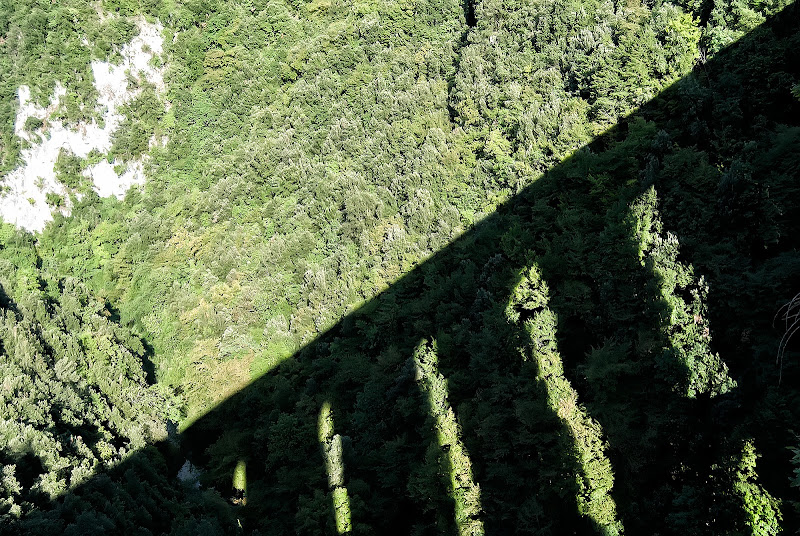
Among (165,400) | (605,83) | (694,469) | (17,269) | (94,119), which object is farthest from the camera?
(94,119)

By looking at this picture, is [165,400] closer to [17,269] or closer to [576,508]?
[17,269]

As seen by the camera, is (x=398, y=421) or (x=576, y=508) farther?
(x=398, y=421)

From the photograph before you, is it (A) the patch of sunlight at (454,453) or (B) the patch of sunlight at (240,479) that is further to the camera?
(B) the patch of sunlight at (240,479)

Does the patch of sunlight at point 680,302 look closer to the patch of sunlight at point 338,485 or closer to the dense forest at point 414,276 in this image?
the dense forest at point 414,276

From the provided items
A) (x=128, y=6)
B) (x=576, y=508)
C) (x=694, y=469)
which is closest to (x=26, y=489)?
(x=576, y=508)

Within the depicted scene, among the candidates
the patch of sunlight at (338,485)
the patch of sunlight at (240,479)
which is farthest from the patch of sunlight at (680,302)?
the patch of sunlight at (240,479)
